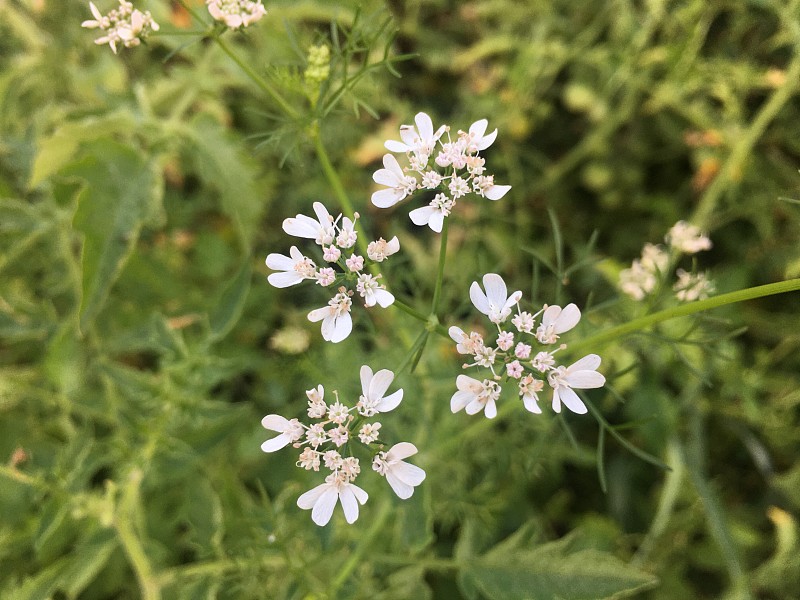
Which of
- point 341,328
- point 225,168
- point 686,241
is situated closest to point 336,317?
point 341,328

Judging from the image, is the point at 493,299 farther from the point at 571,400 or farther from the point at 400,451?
the point at 400,451

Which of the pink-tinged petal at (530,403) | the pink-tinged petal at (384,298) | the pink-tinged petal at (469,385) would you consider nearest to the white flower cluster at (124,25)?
the pink-tinged petal at (384,298)

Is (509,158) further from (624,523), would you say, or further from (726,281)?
(624,523)

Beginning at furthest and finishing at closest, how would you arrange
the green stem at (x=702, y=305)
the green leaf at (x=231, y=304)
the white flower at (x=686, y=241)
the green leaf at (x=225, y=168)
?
the green leaf at (x=225, y=168) → the green leaf at (x=231, y=304) → the white flower at (x=686, y=241) → the green stem at (x=702, y=305)

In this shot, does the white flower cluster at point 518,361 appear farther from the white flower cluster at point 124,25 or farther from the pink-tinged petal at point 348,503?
the white flower cluster at point 124,25

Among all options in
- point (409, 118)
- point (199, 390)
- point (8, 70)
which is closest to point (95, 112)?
point (8, 70)

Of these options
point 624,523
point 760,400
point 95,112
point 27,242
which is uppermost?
point 95,112
